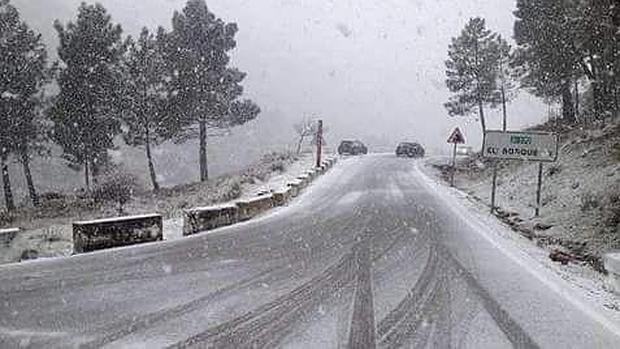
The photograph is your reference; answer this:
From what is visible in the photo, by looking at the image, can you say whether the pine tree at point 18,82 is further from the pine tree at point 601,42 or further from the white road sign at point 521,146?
the pine tree at point 601,42

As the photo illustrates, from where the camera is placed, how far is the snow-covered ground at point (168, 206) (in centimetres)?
1034

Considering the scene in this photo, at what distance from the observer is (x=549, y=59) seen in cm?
3020

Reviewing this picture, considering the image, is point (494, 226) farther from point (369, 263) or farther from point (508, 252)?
point (369, 263)

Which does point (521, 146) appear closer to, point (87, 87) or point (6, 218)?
point (6, 218)

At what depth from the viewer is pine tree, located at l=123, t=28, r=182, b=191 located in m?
38.8

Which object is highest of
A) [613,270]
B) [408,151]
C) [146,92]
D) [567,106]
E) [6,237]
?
[146,92]

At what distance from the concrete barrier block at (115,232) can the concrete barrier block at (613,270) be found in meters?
8.09

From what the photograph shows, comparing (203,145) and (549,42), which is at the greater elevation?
(549,42)

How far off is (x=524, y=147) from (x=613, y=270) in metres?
9.27

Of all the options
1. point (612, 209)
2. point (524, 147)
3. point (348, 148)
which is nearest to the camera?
point (612, 209)

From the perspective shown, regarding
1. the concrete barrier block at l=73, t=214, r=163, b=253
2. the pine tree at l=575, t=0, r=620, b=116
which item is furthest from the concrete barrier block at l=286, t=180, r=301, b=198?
the pine tree at l=575, t=0, r=620, b=116

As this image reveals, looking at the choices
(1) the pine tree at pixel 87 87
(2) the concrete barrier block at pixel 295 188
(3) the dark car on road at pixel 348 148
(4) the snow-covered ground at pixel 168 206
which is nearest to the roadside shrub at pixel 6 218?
(4) the snow-covered ground at pixel 168 206

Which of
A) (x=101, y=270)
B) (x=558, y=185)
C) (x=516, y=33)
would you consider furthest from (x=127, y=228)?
(x=516, y=33)

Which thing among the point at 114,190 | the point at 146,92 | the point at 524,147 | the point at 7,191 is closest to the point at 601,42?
the point at 524,147
